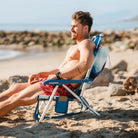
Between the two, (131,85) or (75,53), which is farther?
(131,85)

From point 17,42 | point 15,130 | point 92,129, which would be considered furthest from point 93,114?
point 17,42

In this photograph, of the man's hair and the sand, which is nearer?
the sand

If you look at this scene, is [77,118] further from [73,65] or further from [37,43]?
[37,43]

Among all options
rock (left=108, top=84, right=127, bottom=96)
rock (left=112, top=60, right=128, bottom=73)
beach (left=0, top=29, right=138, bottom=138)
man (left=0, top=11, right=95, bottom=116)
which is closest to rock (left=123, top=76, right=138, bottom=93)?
rock (left=108, top=84, right=127, bottom=96)

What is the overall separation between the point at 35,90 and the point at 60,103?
369 mm

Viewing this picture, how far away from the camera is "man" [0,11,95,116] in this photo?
11.2 feet

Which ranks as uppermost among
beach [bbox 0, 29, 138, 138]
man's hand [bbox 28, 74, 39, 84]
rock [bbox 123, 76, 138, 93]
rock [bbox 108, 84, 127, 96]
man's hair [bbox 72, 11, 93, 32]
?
man's hair [bbox 72, 11, 93, 32]

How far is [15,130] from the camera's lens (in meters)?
3.31

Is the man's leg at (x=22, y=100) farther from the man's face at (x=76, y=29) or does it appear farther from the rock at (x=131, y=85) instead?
the rock at (x=131, y=85)

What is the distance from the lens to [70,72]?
341 cm

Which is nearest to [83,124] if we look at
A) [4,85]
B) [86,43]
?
[86,43]

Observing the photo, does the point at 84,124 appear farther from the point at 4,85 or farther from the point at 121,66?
the point at 121,66

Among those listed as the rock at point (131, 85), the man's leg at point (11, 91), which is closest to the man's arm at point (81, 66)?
the man's leg at point (11, 91)

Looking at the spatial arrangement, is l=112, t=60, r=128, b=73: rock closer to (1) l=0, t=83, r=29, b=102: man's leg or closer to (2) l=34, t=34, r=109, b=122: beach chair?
(2) l=34, t=34, r=109, b=122: beach chair
